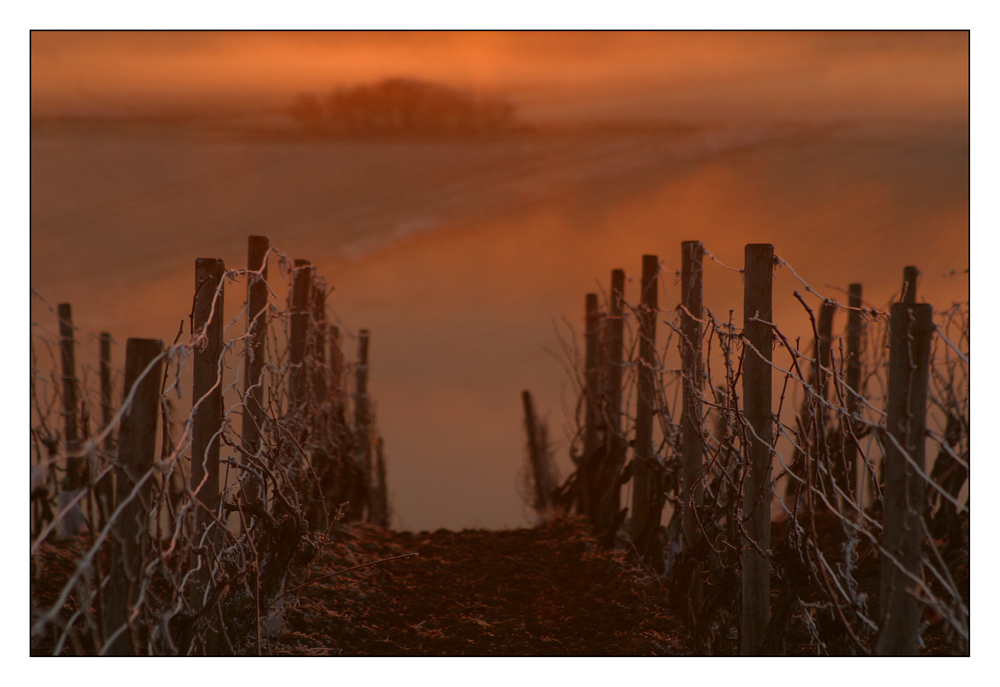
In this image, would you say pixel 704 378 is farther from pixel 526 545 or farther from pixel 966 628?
pixel 526 545

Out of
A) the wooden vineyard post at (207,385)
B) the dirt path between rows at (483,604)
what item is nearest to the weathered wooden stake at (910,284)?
the dirt path between rows at (483,604)

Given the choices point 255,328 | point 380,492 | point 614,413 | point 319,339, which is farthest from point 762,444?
point 380,492

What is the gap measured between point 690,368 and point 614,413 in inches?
61.5

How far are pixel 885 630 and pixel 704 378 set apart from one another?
1432mm

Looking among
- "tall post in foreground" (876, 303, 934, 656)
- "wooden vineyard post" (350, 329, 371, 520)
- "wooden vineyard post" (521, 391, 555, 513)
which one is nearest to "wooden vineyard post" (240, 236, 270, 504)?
"wooden vineyard post" (350, 329, 371, 520)

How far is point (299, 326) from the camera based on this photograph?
4.09 m

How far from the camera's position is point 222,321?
229 centimetres

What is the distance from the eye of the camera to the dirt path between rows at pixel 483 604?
312cm

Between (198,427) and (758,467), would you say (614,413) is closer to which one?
(758,467)

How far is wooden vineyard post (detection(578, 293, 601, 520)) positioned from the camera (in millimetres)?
4973

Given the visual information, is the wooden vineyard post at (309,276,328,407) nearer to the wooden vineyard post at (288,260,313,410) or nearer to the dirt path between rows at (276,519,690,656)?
the wooden vineyard post at (288,260,313,410)

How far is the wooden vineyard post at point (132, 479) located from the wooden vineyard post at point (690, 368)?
194cm

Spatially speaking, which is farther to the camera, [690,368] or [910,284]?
[910,284]

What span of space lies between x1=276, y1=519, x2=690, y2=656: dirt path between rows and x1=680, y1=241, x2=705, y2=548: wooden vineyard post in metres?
0.47
